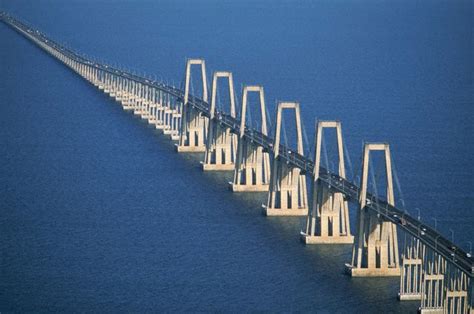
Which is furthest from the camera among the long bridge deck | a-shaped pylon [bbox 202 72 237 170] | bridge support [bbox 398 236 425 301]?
a-shaped pylon [bbox 202 72 237 170]

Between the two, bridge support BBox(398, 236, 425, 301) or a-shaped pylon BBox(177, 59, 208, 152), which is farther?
a-shaped pylon BBox(177, 59, 208, 152)

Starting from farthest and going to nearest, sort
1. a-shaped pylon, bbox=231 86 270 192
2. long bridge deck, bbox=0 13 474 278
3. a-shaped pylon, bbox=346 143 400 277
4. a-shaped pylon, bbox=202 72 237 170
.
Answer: a-shaped pylon, bbox=202 72 237 170 → a-shaped pylon, bbox=231 86 270 192 → a-shaped pylon, bbox=346 143 400 277 → long bridge deck, bbox=0 13 474 278

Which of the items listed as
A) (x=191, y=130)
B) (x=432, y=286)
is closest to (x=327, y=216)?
(x=432, y=286)

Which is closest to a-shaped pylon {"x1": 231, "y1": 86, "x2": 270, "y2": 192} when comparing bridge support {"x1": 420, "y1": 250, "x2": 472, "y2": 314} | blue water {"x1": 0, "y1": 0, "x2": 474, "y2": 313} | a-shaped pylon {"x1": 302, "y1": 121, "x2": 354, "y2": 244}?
blue water {"x1": 0, "y1": 0, "x2": 474, "y2": 313}

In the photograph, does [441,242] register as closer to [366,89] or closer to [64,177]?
[64,177]

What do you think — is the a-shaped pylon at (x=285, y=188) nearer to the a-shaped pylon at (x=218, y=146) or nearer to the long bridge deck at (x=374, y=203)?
the long bridge deck at (x=374, y=203)

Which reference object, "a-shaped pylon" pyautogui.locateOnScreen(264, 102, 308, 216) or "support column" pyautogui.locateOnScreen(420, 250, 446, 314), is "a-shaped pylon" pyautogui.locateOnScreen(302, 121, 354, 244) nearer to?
"a-shaped pylon" pyautogui.locateOnScreen(264, 102, 308, 216)

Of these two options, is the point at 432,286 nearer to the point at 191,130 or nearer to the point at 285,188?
the point at 285,188
